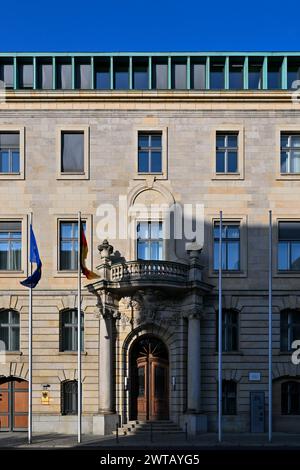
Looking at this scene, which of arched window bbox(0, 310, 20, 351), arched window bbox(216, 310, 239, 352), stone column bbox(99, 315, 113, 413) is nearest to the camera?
stone column bbox(99, 315, 113, 413)

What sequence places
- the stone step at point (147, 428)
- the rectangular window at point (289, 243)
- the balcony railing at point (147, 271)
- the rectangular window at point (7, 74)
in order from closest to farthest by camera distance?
the stone step at point (147, 428), the balcony railing at point (147, 271), the rectangular window at point (289, 243), the rectangular window at point (7, 74)

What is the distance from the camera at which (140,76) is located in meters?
40.5

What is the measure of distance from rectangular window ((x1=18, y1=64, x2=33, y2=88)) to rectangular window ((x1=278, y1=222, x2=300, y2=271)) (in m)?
15.2

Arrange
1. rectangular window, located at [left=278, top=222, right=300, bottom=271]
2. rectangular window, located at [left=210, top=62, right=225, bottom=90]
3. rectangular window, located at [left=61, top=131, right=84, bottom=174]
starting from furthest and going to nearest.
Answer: rectangular window, located at [left=210, top=62, right=225, bottom=90] < rectangular window, located at [left=61, top=131, right=84, bottom=174] < rectangular window, located at [left=278, top=222, right=300, bottom=271]

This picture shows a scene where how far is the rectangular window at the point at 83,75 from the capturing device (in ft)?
132

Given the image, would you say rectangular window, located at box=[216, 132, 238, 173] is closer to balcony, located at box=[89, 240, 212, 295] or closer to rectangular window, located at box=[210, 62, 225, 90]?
rectangular window, located at box=[210, 62, 225, 90]

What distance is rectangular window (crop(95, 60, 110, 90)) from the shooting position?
40312 millimetres

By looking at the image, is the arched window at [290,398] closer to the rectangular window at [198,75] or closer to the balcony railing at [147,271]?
the balcony railing at [147,271]

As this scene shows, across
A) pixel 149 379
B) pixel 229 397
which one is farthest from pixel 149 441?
pixel 229 397

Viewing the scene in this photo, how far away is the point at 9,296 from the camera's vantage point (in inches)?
1510

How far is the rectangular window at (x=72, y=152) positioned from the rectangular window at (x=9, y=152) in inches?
92.3

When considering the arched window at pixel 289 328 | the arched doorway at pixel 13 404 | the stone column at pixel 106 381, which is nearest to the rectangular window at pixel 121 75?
the stone column at pixel 106 381

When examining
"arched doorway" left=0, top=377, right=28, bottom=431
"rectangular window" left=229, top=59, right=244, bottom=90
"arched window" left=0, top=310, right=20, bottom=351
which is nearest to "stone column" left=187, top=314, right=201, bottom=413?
"arched doorway" left=0, top=377, right=28, bottom=431
